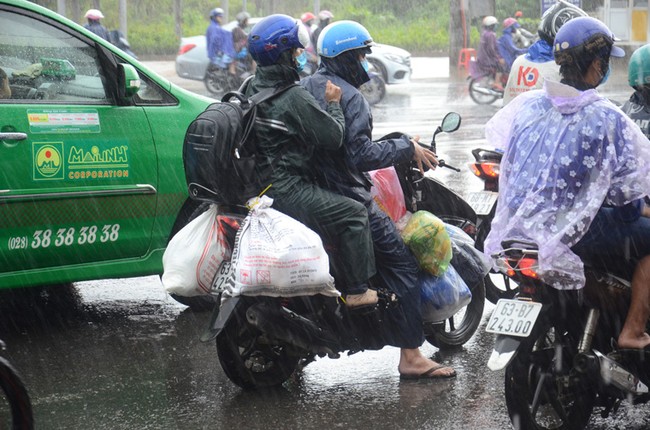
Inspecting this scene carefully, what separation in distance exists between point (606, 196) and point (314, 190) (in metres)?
1.33

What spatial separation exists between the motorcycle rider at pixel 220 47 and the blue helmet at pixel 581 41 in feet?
56.8

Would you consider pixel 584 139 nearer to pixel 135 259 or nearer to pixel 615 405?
pixel 615 405

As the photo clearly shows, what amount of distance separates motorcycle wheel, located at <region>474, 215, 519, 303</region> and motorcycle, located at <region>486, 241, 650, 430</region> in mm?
2094

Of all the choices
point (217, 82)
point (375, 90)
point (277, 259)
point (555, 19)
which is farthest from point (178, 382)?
point (217, 82)

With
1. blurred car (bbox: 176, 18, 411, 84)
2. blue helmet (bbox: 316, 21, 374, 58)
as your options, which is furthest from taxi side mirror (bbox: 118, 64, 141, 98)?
blurred car (bbox: 176, 18, 411, 84)

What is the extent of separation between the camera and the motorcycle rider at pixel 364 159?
498 cm

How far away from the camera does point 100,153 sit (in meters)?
6.03

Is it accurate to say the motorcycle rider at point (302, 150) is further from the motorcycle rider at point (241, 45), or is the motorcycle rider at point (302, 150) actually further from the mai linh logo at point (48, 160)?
the motorcycle rider at point (241, 45)

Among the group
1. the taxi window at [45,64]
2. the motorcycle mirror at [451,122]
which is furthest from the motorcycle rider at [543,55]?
the taxi window at [45,64]

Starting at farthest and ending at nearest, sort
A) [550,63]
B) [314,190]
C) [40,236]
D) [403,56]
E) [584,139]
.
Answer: [403,56] < [550,63] < [40,236] < [314,190] < [584,139]

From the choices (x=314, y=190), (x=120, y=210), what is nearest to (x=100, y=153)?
(x=120, y=210)

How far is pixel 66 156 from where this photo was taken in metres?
5.91

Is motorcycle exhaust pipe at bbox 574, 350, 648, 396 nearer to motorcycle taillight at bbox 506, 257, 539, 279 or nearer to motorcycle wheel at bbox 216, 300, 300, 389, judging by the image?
motorcycle taillight at bbox 506, 257, 539, 279

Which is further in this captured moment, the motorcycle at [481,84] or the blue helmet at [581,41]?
the motorcycle at [481,84]
